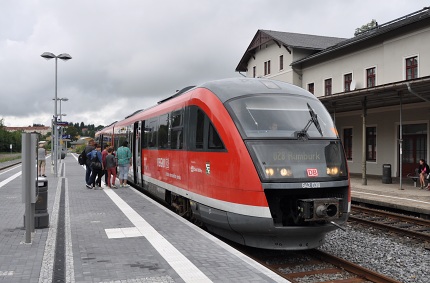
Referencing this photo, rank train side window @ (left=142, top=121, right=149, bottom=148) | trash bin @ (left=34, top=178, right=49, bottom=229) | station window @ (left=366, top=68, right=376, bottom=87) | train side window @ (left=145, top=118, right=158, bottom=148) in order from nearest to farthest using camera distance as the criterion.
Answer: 1. trash bin @ (left=34, top=178, right=49, bottom=229)
2. train side window @ (left=145, top=118, right=158, bottom=148)
3. train side window @ (left=142, top=121, right=149, bottom=148)
4. station window @ (left=366, top=68, right=376, bottom=87)

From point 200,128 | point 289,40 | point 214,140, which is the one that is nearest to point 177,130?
point 200,128

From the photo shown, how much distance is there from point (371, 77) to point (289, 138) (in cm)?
1984

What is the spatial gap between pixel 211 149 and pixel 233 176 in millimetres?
860

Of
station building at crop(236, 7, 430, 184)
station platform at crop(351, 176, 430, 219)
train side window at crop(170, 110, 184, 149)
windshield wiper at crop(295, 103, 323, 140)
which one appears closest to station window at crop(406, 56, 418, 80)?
station building at crop(236, 7, 430, 184)

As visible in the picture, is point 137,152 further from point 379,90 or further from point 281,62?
point 281,62

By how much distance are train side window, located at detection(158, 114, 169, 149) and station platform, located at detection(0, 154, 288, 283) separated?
171cm

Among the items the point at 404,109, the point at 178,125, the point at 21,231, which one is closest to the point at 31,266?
the point at 21,231

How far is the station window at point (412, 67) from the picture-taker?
834 inches

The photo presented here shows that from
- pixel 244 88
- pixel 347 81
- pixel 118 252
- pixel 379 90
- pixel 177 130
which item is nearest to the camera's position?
pixel 118 252

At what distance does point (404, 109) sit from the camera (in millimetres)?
20234

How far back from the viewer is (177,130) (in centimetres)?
932

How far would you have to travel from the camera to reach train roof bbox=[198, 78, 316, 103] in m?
7.39

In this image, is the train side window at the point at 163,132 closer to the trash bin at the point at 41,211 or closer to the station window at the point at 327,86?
the trash bin at the point at 41,211

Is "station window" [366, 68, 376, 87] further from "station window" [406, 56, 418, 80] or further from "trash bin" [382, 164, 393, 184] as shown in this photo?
"trash bin" [382, 164, 393, 184]
